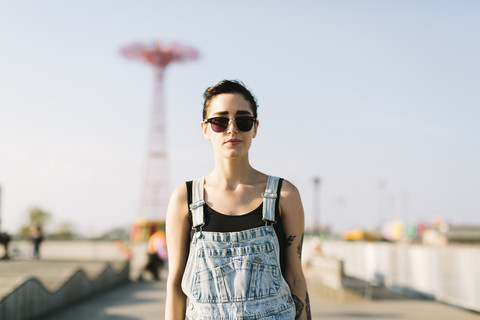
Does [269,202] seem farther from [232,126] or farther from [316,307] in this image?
[316,307]

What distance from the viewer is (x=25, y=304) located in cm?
966

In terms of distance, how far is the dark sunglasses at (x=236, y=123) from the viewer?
2693mm

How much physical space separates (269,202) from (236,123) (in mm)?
382

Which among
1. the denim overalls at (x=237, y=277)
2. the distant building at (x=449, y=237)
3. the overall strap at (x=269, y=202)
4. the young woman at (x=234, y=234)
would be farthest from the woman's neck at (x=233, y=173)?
the distant building at (x=449, y=237)

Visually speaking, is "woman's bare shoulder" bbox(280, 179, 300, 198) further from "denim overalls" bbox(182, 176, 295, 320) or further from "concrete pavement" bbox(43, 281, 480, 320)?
"concrete pavement" bbox(43, 281, 480, 320)

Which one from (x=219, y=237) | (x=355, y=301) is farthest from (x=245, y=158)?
(x=355, y=301)

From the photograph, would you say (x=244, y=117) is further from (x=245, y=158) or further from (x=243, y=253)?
(x=243, y=253)

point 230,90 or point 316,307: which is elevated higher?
point 230,90

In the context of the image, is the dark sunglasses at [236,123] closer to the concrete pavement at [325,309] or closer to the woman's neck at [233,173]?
the woman's neck at [233,173]

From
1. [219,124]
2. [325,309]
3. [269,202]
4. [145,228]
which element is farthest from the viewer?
[145,228]

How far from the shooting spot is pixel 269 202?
8.57ft

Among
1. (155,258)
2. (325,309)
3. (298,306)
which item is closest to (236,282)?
(298,306)

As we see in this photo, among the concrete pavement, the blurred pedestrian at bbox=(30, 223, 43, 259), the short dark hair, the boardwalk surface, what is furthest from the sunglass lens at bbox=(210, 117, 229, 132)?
the blurred pedestrian at bbox=(30, 223, 43, 259)

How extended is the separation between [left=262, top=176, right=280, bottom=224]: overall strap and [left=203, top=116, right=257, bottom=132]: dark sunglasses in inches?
10.7
